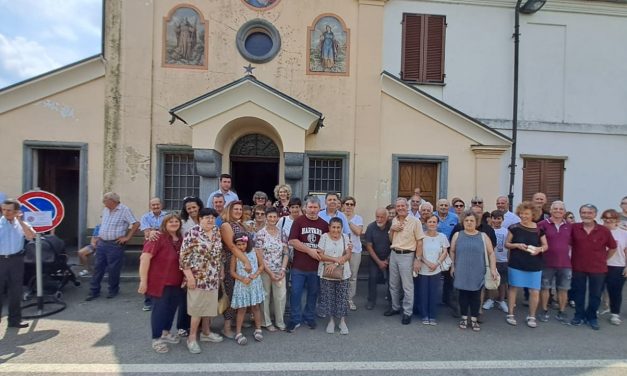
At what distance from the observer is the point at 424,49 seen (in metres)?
9.63

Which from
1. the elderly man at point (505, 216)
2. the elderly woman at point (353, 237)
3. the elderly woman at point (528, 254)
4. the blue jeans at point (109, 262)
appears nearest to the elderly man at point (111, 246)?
the blue jeans at point (109, 262)

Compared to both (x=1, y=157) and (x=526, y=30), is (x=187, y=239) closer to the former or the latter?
(x=1, y=157)

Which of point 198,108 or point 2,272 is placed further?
point 198,108

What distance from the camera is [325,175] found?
8891 mm

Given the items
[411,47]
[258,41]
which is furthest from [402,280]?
[411,47]

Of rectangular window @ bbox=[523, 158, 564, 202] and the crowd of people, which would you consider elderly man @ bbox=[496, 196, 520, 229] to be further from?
rectangular window @ bbox=[523, 158, 564, 202]

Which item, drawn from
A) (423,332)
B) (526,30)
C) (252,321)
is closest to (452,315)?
(423,332)

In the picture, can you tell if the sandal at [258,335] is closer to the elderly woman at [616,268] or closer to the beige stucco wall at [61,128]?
the elderly woman at [616,268]

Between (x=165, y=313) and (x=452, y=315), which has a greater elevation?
(x=165, y=313)

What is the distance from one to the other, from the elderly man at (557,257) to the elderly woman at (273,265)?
12.4 ft

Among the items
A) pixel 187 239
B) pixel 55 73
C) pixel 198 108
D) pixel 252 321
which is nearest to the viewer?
pixel 187 239

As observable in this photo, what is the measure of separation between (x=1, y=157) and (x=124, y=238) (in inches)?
174

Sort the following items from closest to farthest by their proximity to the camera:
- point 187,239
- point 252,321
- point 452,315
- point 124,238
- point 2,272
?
point 187,239
point 2,272
point 252,321
point 452,315
point 124,238

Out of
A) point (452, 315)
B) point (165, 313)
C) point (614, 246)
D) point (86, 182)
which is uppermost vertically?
point (86, 182)
